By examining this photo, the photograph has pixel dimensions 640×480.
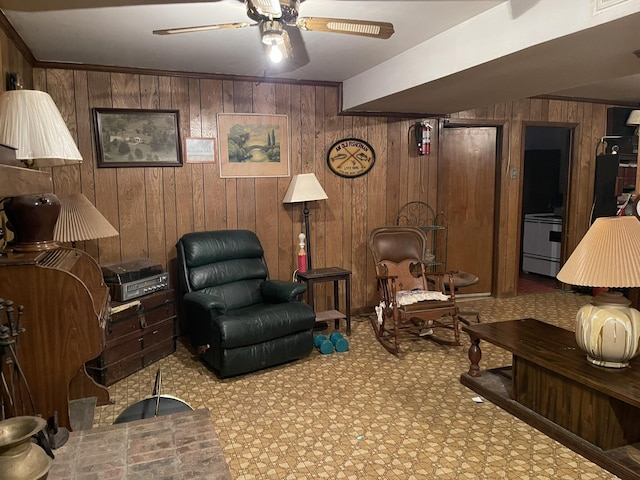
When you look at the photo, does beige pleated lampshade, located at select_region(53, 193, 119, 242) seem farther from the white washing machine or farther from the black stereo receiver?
the white washing machine

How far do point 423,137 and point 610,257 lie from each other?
2744mm

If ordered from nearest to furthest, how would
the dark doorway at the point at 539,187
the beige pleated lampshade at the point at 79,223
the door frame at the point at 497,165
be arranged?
1. the beige pleated lampshade at the point at 79,223
2. the door frame at the point at 497,165
3. the dark doorway at the point at 539,187

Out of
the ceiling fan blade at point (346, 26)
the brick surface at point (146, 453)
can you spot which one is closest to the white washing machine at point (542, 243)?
the ceiling fan blade at point (346, 26)

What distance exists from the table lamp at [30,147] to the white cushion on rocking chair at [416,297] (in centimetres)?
264

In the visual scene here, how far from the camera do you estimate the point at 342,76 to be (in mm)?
4312

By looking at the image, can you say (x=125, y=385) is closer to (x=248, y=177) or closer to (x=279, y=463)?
(x=279, y=463)

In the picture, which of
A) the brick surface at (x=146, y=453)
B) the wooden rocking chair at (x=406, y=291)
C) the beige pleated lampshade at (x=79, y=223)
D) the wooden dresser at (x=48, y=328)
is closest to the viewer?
the brick surface at (x=146, y=453)

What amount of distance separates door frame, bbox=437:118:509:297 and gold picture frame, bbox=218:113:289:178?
5.80ft

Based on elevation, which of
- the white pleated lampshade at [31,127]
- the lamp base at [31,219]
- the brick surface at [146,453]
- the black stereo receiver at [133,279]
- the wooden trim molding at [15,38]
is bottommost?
the brick surface at [146,453]

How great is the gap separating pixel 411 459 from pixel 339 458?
0.36 metres

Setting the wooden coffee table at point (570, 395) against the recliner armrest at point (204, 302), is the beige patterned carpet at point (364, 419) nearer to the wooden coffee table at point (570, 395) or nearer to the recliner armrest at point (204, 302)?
the wooden coffee table at point (570, 395)

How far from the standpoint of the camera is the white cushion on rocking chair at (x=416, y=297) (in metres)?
3.88

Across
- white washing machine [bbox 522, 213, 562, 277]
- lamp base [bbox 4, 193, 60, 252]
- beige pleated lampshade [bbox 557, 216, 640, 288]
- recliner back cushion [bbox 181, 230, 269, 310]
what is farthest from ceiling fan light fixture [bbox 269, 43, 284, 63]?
white washing machine [bbox 522, 213, 562, 277]

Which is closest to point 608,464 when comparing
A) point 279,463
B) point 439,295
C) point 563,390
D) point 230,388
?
point 563,390
